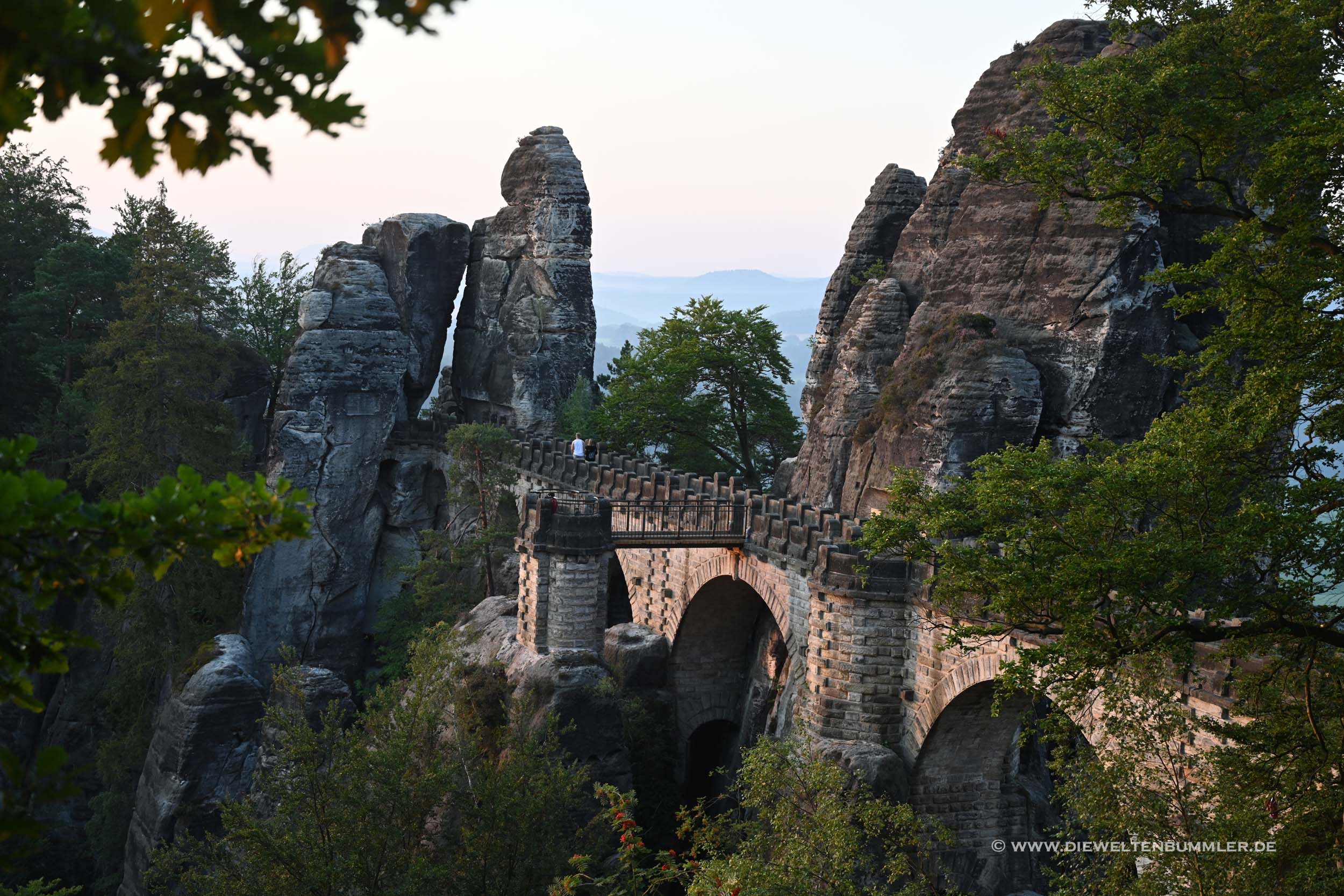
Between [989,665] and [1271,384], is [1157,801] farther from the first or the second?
[989,665]

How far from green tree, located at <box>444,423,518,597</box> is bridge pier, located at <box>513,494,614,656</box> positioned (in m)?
8.28

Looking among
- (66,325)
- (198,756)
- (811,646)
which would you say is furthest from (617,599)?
(66,325)

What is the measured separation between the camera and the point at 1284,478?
490 inches

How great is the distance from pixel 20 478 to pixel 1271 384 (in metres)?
10.7

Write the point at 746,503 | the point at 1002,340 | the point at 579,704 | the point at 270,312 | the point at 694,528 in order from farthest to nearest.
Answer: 1. the point at 270,312
2. the point at 1002,340
3. the point at 694,528
4. the point at 746,503
5. the point at 579,704

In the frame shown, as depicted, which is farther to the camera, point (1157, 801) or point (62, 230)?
point (62, 230)

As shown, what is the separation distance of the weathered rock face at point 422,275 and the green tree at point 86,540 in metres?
44.6

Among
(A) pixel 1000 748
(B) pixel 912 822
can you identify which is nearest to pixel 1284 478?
(B) pixel 912 822

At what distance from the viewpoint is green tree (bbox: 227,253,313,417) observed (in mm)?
51250

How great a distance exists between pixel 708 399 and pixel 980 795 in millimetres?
25062

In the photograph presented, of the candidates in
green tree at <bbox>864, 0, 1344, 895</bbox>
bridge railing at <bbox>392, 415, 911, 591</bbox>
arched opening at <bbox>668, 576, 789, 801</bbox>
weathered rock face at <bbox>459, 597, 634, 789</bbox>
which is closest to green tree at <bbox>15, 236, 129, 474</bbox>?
bridge railing at <bbox>392, 415, 911, 591</bbox>

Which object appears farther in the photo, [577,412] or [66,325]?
[577,412]

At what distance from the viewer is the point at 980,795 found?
2281cm

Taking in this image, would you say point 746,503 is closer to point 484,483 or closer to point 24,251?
point 484,483
